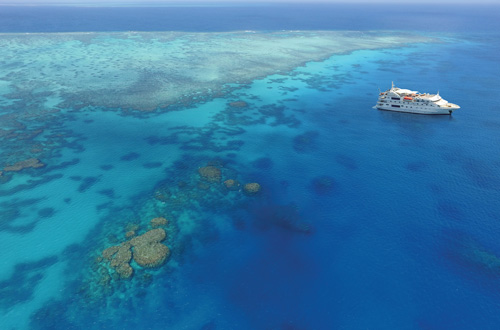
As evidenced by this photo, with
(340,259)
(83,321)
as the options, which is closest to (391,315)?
(340,259)

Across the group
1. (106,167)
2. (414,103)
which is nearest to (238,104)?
(106,167)

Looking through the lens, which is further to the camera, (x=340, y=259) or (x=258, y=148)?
(x=258, y=148)

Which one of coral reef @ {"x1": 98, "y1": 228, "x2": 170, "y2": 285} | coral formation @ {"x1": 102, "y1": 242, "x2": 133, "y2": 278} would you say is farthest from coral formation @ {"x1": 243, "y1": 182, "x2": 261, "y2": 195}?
coral formation @ {"x1": 102, "y1": 242, "x2": 133, "y2": 278}

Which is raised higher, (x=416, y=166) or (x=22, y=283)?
(x=416, y=166)

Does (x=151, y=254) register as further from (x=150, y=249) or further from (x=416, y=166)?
(x=416, y=166)

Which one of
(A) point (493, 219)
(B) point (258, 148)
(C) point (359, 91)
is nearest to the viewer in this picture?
(A) point (493, 219)

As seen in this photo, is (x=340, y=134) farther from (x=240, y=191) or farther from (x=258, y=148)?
(x=240, y=191)
